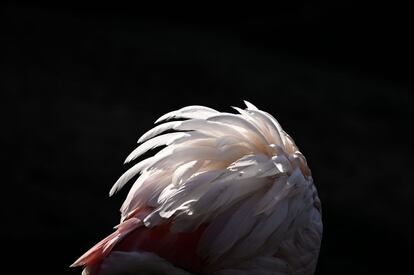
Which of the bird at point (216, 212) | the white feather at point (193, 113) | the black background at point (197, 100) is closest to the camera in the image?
the bird at point (216, 212)

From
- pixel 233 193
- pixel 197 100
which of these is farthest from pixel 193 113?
pixel 197 100

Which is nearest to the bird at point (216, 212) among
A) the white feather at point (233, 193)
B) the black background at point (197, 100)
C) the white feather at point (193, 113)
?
the white feather at point (233, 193)

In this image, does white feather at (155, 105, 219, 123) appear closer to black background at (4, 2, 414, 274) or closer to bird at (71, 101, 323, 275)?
bird at (71, 101, 323, 275)

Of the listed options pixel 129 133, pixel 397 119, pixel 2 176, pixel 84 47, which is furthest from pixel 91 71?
pixel 397 119

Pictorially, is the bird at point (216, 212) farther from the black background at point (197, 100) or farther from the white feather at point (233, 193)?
the black background at point (197, 100)

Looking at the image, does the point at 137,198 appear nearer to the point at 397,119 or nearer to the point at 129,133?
the point at 129,133

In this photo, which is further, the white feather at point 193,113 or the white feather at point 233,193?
the white feather at point 193,113
